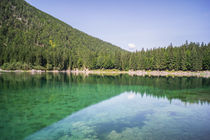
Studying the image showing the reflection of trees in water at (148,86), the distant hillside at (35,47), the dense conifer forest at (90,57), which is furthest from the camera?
the distant hillside at (35,47)

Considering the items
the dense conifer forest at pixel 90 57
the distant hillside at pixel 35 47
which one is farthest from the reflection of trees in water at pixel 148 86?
the distant hillside at pixel 35 47

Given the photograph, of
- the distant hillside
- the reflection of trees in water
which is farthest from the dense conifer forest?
the reflection of trees in water

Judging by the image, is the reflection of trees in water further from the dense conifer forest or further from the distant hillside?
the distant hillside

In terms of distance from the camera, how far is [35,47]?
121m

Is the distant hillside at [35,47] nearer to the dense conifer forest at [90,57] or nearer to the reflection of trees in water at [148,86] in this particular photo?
the dense conifer forest at [90,57]

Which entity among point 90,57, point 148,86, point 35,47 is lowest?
point 148,86

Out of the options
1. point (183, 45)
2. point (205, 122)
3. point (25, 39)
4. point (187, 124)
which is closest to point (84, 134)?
point (187, 124)

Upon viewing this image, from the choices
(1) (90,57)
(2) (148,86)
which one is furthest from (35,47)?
(2) (148,86)

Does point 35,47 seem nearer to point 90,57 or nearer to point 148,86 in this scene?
point 90,57

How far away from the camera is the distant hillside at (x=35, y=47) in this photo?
319ft

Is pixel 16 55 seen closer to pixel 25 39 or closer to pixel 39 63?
pixel 39 63

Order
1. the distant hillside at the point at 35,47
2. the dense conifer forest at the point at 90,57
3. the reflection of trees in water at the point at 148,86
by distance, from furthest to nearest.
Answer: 1. the distant hillside at the point at 35,47
2. the dense conifer forest at the point at 90,57
3. the reflection of trees in water at the point at 148,86

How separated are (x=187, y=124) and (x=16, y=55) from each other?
103869 mm

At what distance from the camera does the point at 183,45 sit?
4215 inches
